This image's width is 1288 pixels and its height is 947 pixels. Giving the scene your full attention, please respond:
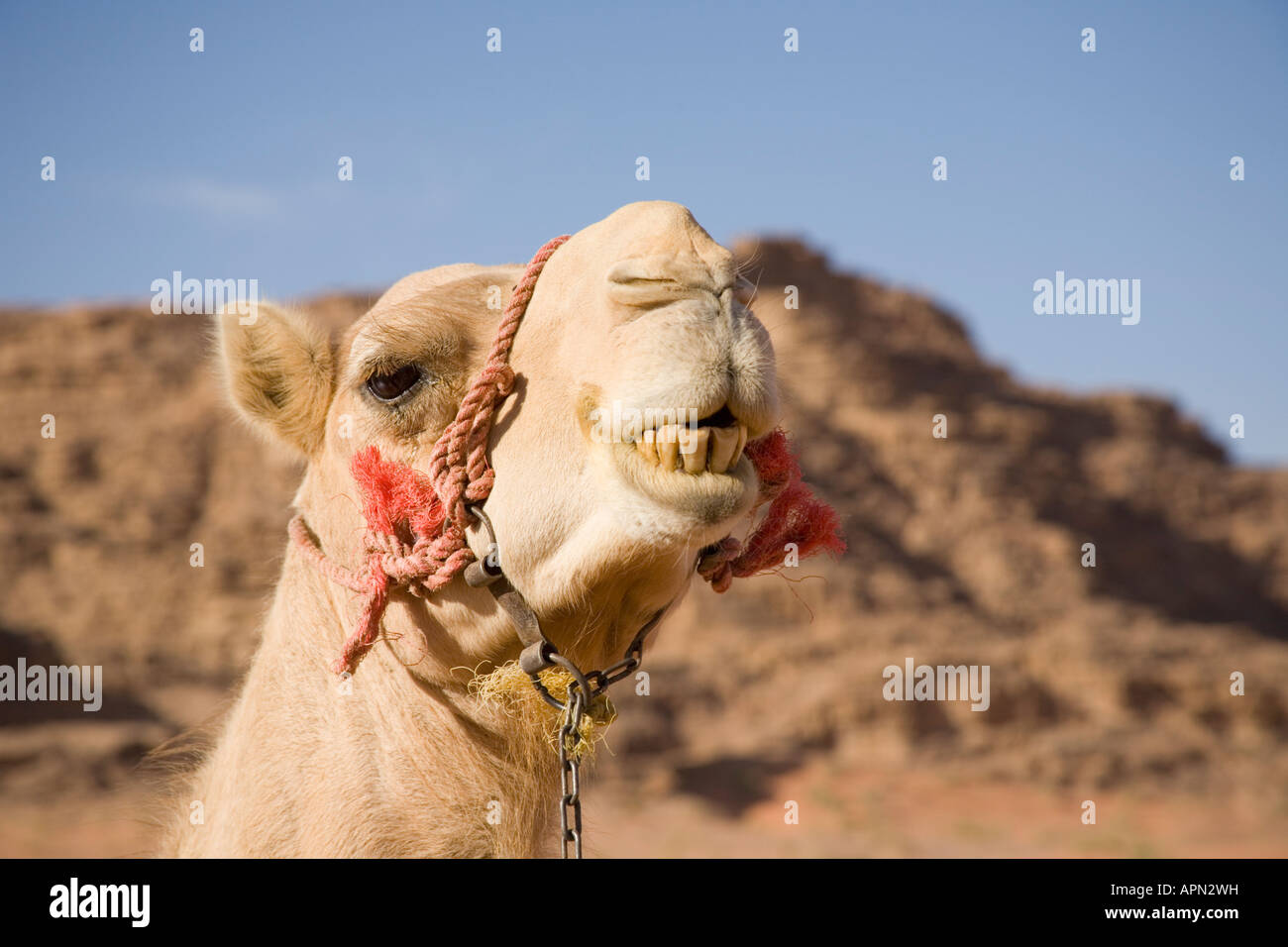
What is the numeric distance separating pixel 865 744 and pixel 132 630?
19.4 m

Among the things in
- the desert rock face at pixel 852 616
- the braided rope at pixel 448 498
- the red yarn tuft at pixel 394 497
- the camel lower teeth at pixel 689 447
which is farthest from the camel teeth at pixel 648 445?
the desert rock face at pixel 852 616

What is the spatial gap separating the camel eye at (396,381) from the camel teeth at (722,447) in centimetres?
98

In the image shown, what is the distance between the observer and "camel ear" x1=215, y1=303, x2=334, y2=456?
3.45 m

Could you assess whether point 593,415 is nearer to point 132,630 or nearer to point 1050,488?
point 132,630

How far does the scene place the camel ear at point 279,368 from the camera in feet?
11.3

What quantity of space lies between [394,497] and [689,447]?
89 cm

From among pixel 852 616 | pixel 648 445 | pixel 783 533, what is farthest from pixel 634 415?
pixel 852 616

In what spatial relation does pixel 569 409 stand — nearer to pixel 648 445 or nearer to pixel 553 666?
pixel 648 445

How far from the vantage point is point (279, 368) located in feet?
11.4

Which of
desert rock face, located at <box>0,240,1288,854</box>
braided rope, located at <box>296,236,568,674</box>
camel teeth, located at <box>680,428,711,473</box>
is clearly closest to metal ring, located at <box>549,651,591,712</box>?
braided rope, located at <box>296,236,568,674</box>

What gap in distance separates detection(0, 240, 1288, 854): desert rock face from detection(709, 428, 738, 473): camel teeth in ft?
61.2

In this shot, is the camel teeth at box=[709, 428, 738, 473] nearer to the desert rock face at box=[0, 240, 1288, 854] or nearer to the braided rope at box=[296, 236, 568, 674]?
the braided rope at box=[296, 236, 568, 674]

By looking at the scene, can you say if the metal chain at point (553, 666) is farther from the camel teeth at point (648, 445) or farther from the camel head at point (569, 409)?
the camel teeth at point (648, 445)

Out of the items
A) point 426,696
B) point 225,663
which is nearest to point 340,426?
point 426,696
